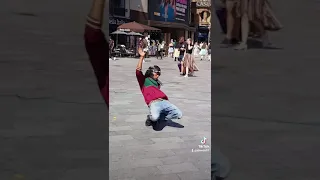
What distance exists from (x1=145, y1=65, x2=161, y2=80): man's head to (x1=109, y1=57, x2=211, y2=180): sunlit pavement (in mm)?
45

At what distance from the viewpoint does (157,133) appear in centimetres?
309

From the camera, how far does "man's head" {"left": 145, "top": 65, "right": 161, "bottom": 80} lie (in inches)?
118

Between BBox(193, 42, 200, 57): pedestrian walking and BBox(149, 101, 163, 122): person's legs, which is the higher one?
BBox(193, 42, 200, 57): pedestrian walking

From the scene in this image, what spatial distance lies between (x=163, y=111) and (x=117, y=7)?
2.68ft

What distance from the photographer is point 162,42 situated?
3072mm

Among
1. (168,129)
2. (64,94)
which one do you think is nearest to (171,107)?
(168,129)

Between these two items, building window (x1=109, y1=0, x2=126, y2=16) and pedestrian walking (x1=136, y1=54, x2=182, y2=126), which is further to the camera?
pedestrian walking (x1=136, y1=54, x2=182, y2=126)
